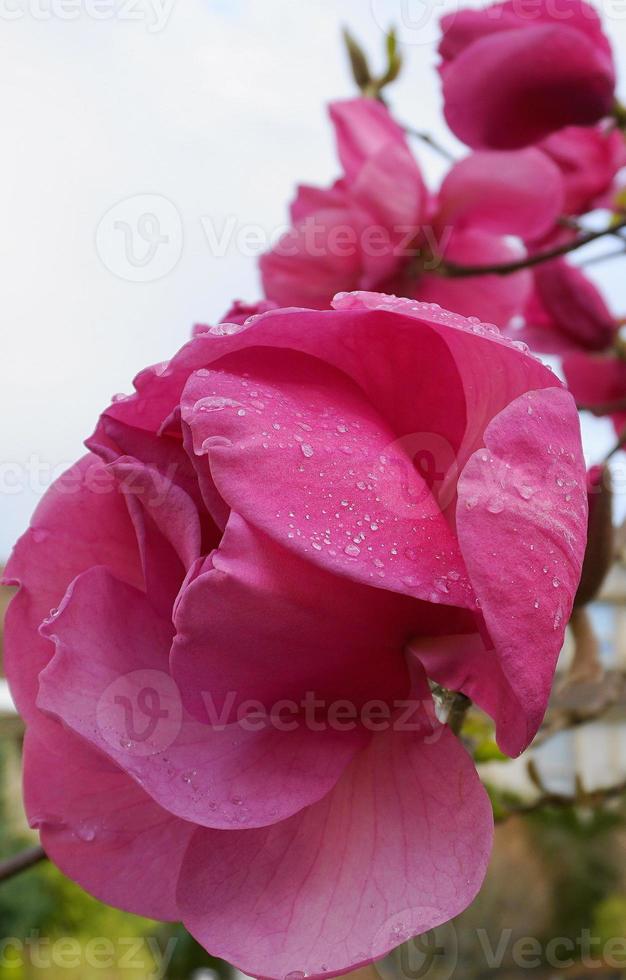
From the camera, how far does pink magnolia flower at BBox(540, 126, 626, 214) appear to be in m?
0.52

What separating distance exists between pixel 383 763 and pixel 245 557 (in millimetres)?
72

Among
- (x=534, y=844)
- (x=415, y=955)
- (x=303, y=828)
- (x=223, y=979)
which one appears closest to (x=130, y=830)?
(x=303, y=828)

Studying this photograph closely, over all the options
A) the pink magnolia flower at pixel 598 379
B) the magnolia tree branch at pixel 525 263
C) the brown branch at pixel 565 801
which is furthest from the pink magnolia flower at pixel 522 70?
the brown branch at pixel 565 801

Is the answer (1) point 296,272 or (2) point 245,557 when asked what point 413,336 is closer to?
(2) point 245,557

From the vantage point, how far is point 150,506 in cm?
21

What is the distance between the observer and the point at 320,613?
0.65ft

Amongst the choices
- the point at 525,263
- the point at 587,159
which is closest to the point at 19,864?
the point at 525,263

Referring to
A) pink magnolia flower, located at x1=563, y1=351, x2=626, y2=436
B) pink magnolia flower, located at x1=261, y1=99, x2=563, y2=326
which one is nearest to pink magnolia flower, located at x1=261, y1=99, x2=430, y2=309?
pink magnolia flower, located at x1=261, y1=99, x2=563, y2=326

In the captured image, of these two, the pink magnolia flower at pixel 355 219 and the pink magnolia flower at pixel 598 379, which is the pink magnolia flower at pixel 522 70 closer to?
the pink magnolia flower at pixel 355 219

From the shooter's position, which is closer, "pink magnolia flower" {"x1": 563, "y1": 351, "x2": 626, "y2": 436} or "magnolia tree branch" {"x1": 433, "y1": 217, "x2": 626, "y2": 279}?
"magnolia tree branch" {"x1": 433, "y1": 217, "x2": 626, "y2": 279}

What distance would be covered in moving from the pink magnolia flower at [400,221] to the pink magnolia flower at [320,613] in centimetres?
26

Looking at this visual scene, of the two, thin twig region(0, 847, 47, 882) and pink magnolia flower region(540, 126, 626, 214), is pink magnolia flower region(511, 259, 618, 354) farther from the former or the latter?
thin twig region(0, 847, 47, 882)

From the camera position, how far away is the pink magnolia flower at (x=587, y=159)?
0.52 meters

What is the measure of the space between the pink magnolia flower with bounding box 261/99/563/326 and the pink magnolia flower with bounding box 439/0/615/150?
0.19 feet
